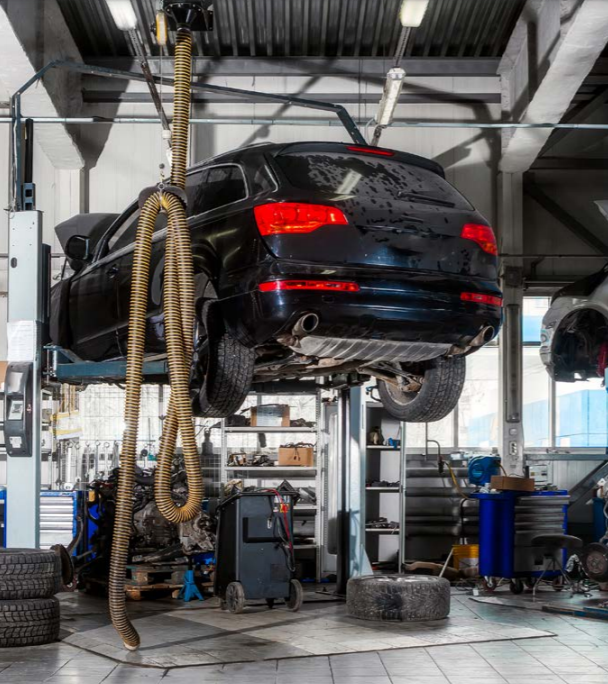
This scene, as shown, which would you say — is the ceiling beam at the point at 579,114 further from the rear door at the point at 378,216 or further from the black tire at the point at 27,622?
the black tire at the point at 27,622

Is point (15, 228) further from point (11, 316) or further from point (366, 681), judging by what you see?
point (366, 681)

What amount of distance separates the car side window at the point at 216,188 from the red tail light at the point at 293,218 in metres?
0.38

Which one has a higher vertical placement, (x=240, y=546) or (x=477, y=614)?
(x=240, y=546)

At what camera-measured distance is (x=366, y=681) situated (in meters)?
4.79

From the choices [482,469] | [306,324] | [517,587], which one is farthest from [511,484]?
[306,324]

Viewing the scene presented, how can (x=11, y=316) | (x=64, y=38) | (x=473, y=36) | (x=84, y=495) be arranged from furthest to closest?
1. (x=473, y=36)
2. (x=64, y=38)
3. (x=84, y=495)
4. (x=11, y=316)

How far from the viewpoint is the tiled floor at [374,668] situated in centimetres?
480

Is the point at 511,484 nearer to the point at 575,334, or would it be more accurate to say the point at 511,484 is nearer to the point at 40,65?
the point at 575,334

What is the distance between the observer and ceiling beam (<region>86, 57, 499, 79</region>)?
1231cm

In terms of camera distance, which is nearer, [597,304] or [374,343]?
[374,343]

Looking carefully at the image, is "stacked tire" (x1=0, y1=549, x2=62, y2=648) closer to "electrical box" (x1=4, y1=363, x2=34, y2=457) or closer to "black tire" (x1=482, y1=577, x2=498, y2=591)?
"electrical box" (x1=4, y1=363, x2=34, y2=457)

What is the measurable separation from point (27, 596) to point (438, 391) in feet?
8.86

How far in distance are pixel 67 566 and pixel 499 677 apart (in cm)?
364

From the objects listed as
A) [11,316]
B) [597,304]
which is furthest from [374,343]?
[597,304]
